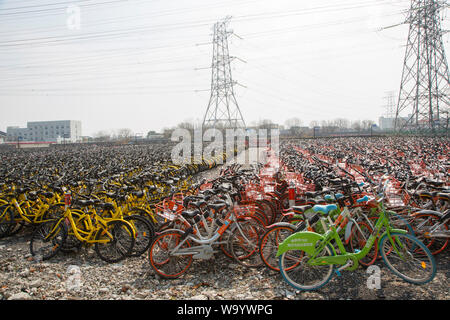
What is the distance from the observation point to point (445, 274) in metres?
3.30

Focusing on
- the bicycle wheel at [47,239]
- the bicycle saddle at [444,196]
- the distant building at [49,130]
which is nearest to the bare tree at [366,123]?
the bicycle saddle at [444,196]

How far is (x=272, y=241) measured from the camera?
3.53 metres

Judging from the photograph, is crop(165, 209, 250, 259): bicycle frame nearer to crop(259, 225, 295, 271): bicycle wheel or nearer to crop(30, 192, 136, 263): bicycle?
crop(259, 225, 295, 271): bicycle wheel

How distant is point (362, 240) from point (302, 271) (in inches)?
33.1

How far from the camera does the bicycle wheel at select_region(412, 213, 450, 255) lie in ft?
11.4

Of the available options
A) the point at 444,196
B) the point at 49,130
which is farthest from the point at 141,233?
the point at 49,130

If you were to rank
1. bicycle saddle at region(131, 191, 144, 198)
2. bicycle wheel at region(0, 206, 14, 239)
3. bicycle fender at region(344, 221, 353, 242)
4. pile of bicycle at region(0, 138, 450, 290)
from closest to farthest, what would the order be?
pile of bicycle at region(0, 138, 450, 290)
bicycle fender at region(344, 221, 353, 242)
bicycle saddle at region(131, 191, 144, 198)
bicycle wheel at region(0, 206, 14, 239)

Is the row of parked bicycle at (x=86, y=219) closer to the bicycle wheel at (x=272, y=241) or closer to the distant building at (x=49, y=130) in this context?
the bicycle wheel at (x=272, y=241)

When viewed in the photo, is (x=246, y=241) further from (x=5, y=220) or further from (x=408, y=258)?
(x=5, y=220)

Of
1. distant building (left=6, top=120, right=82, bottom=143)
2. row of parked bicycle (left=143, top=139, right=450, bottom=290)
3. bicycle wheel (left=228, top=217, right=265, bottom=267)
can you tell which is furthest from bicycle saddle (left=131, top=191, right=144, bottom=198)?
distant building (left=6, top=120, right=82, bottom=143)

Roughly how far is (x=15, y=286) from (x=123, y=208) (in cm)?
181

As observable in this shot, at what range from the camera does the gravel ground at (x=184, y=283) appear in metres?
3.04

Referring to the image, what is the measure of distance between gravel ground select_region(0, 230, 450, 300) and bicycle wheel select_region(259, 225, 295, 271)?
148mm

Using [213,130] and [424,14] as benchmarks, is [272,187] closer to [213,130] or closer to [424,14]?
[213,130]
